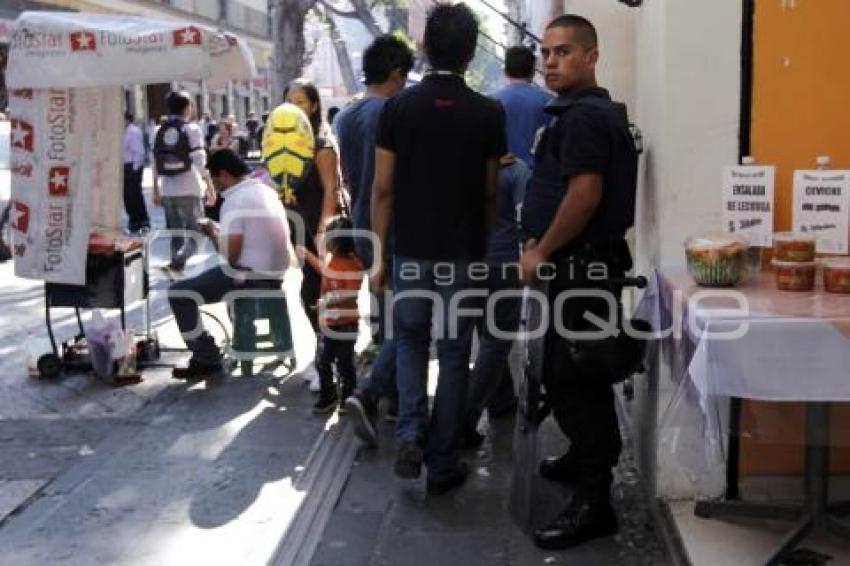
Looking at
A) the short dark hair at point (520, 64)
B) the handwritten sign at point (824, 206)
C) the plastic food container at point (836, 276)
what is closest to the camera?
the plastic food container at point (836, 276)

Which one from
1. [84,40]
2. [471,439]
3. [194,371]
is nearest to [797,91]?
[471,439]

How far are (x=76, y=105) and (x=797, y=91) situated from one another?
14.6ft

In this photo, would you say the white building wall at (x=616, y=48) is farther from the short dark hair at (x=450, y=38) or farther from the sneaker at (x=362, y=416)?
the sneaker at (x=362, y=416)

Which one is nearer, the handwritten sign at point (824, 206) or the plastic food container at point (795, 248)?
the plastic food container at point (795, 248)

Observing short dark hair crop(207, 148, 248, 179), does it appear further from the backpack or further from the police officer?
the backpack

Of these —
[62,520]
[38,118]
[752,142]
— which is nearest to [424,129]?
[752,142]

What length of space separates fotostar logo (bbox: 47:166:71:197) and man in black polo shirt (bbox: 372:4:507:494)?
2.80 metres

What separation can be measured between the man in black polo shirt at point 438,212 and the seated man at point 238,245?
1.86 metres

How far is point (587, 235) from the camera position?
396cm

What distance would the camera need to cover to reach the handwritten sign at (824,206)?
3656mm

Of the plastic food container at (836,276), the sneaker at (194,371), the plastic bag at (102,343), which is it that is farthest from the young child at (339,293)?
the plastic food container at (836,276)

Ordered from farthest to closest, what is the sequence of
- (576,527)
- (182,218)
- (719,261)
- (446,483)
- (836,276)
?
(182,218) → (446,483) → (576,527) → (719,261) → (836,276)

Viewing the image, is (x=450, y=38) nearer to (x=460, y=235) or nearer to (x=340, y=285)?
(x=460, y=235)

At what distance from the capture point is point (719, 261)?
3.45 meters
